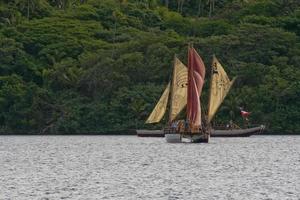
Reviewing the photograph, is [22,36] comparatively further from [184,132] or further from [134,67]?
[184,132]

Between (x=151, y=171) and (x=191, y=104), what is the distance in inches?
1320

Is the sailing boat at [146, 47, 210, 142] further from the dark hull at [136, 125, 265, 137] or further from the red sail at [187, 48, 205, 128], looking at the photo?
the dark hull at [136, 125, 265, 137]

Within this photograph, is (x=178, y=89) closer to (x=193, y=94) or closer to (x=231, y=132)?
(x=193, y=94)

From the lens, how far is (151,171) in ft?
203

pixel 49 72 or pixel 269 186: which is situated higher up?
pixel 49 72

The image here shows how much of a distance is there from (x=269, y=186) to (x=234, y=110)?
72059mm

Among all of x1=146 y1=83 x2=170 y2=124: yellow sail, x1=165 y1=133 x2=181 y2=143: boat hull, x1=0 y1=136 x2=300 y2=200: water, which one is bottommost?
x1=0 y1=136 x2=300 y2=200: water

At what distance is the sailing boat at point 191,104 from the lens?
95.4 m

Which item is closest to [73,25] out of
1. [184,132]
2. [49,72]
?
[49,72]

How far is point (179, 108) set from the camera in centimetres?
10575

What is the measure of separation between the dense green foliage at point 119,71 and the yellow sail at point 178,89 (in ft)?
59.3

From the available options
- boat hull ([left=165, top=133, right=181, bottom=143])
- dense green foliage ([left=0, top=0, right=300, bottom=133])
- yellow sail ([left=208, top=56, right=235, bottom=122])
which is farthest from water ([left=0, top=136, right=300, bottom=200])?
dense green foliage ([left=0, top=0, right=300, bottom=133])

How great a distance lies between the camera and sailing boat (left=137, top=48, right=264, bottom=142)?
95438 mm

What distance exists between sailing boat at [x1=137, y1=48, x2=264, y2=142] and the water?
2.52 metres
